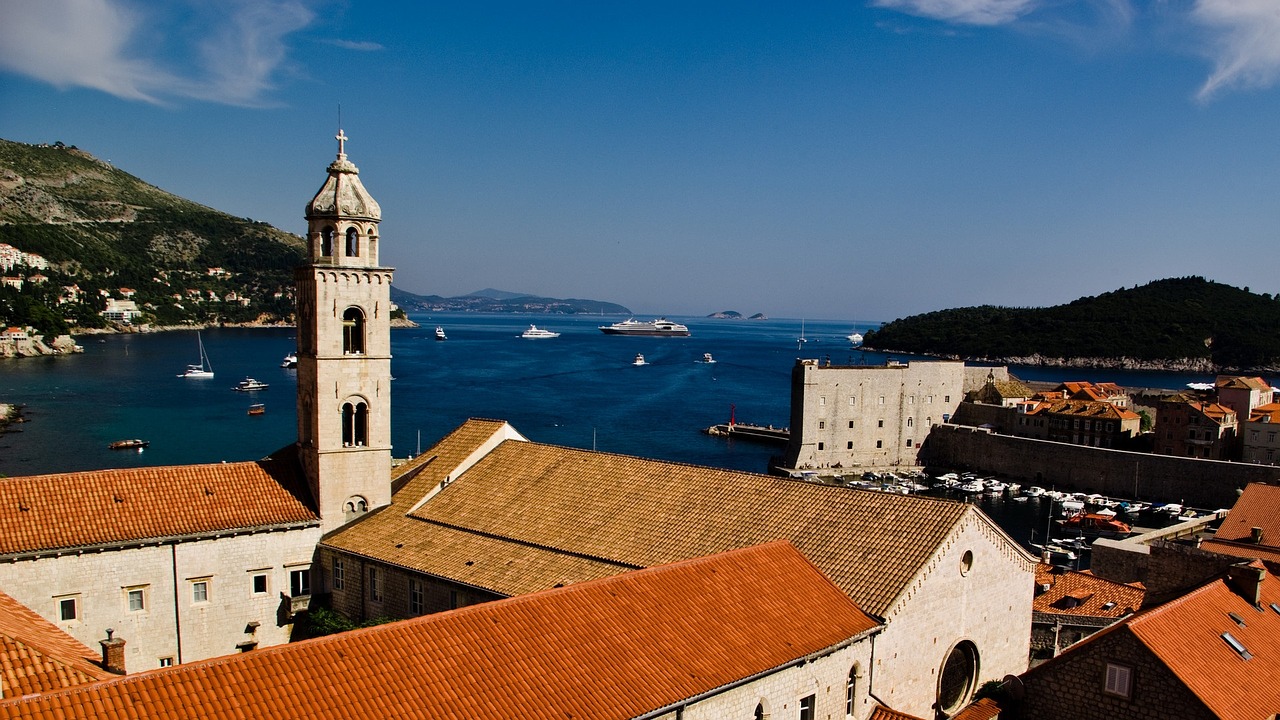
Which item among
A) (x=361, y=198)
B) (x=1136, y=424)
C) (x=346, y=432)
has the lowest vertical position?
(x=1136, y=424)

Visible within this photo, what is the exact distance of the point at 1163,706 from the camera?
52.7 ft

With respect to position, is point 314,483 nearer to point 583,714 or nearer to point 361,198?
point 361,198

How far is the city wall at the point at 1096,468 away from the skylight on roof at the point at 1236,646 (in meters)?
48.6

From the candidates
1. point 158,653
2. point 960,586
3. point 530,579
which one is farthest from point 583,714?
point 158,653

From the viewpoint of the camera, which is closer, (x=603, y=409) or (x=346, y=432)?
(x=346, y=432)

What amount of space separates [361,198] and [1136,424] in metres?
76.4

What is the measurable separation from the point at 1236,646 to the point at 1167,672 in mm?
3227

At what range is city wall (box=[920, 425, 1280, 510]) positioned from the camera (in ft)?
201

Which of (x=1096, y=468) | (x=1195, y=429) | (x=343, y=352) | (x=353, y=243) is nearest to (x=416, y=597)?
(x=343, y=352)

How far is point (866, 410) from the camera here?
7644cm

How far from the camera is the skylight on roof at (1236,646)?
57.9 ft

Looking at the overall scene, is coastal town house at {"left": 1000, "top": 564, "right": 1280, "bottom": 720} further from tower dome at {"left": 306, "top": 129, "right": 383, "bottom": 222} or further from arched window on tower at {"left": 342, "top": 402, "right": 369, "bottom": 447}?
tower dome at {"left": 306, "top": 129, "right": 383, "bottom": 222}

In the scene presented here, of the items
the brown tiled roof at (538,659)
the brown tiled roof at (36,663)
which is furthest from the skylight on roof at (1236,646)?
the brown tiled roof at (36,663)

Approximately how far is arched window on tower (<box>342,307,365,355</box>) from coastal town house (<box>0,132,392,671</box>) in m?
0.04
